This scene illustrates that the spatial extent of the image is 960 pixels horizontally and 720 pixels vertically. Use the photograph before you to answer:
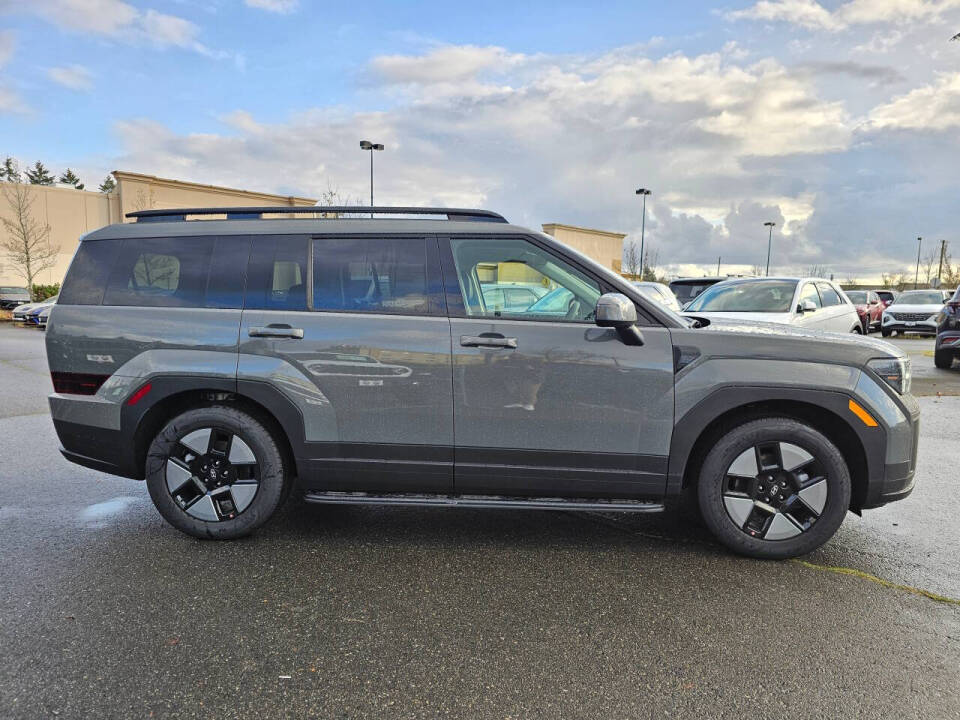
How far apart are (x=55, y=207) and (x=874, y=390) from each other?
4383cm

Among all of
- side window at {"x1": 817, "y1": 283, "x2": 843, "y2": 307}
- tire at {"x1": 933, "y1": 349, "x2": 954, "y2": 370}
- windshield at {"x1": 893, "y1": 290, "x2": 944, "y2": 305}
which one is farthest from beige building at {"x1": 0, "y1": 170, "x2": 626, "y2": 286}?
side window at {"x1": 817, "y1": 283, "x2": 843, "y2": 307}

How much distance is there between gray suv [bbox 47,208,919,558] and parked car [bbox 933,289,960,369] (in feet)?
32.0

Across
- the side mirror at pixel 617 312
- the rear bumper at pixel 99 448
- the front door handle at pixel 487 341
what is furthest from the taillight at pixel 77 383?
the side mirror at pixel 617 312

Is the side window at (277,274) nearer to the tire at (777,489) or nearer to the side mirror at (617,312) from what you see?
the side mirror at (617,312)

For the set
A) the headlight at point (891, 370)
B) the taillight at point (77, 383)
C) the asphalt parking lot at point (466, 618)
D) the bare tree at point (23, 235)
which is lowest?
the asphalt parking lot at point (466, 618)

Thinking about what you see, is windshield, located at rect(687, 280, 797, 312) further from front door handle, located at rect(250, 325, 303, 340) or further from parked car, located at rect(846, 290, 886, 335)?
parked car, located at rect(846, 290, 886, 335)

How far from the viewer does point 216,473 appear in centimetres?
373

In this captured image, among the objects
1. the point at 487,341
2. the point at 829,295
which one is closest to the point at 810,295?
the point at 829,295

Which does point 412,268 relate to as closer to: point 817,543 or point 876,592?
point 817,543

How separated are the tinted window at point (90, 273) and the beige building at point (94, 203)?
34553 millimetres

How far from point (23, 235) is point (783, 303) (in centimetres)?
3810

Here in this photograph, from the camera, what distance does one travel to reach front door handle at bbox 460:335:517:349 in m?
3.44

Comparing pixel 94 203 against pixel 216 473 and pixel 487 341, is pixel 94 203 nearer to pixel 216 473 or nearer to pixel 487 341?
pixel 216 473

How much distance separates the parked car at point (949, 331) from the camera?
11180mm
